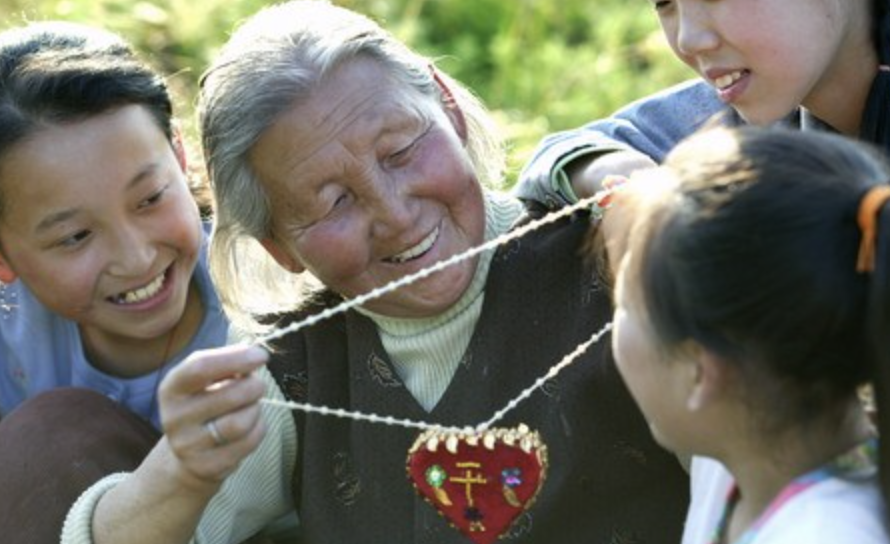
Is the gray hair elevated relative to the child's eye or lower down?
elevated

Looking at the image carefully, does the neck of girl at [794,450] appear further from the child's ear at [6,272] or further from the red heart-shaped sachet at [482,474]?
the child's ear at [6,272]

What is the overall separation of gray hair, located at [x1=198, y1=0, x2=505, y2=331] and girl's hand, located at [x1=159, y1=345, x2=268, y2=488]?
0.43 meters

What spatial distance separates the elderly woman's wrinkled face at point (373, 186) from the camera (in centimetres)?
245

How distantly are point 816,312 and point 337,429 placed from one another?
1120 millimetres

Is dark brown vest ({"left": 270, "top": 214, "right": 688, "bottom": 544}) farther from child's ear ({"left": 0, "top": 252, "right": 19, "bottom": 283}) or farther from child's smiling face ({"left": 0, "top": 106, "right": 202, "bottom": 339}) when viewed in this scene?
child's ear ({"left": 0, "top": 252, "right": 19, "bottom": 283})

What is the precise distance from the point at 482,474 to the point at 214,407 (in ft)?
1.64

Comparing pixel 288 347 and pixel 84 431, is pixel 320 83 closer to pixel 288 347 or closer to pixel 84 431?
pixel 288 347

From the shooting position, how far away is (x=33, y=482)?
2.78 metres

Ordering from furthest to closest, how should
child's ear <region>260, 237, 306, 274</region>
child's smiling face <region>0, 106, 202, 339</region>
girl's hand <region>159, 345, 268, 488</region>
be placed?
child's smiling face <region>0, 106, 202, 339</region> → child's ear <region>260, 237, 306, 274</region> → girl's hand <region>159, 345, 268, 488</region>

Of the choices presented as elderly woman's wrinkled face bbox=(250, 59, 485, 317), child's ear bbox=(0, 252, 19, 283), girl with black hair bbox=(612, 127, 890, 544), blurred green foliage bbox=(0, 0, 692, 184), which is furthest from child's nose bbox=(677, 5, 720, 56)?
blurred green foliage bbox=(0, 0, 692, 184)

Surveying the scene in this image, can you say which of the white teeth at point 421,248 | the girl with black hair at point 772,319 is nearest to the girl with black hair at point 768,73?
the white teeth at point 421,248

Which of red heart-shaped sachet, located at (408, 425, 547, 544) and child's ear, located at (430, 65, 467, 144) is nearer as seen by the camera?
red heart-shaped sachet, located at (408, 425, 547, 544)

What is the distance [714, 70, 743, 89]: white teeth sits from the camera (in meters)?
2.46

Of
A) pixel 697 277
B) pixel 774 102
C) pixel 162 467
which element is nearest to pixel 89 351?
pixel 162 467
